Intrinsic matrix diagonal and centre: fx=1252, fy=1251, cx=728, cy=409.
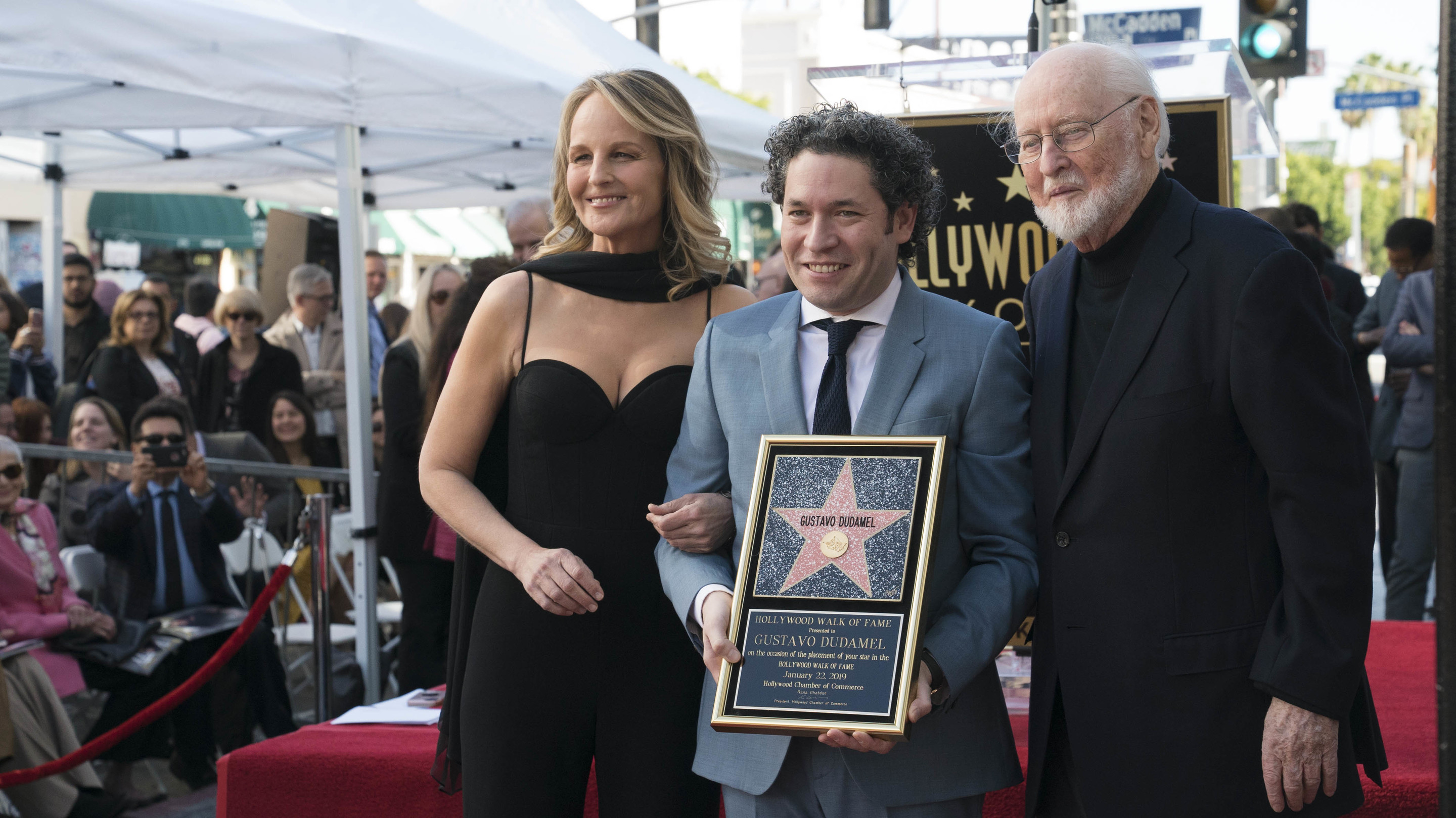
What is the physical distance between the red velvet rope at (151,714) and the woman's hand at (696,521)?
8.61 feet

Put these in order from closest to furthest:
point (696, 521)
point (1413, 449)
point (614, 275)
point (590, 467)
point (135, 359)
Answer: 1. point (696, 521)
2. point (590, 467)
3. point (614, 275)
4. point (1413, 449)
5. point (135, 359)

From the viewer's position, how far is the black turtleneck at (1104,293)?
2.19 meters

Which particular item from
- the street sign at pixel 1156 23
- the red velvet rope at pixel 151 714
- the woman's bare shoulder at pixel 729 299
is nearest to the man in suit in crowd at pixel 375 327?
the red velvet rope at pixel 151 714

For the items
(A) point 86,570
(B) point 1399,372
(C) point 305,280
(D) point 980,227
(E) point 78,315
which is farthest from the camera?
(E) point 78,315

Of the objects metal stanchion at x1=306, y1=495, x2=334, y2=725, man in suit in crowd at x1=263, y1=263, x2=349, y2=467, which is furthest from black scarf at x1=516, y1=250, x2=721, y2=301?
man in suit in crowd at x1=263, y1=263, x2=349, y2=467

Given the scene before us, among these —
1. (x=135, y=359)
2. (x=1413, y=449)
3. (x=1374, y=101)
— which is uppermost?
(x=1374, y=101)

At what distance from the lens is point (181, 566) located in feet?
18.3

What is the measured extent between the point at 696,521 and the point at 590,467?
40 cm

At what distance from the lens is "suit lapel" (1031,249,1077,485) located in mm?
2168

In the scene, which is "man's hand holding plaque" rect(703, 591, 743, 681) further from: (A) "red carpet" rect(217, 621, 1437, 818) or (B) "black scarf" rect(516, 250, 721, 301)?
(A) "red carpet" rect(217, 621, 1437, 818)

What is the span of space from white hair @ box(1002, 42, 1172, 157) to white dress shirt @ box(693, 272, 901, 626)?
49 cm

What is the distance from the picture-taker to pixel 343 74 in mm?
4648

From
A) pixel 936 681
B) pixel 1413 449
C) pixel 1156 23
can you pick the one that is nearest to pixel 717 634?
pixel 936 681

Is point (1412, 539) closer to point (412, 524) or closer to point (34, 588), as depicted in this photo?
point (412, 524)
